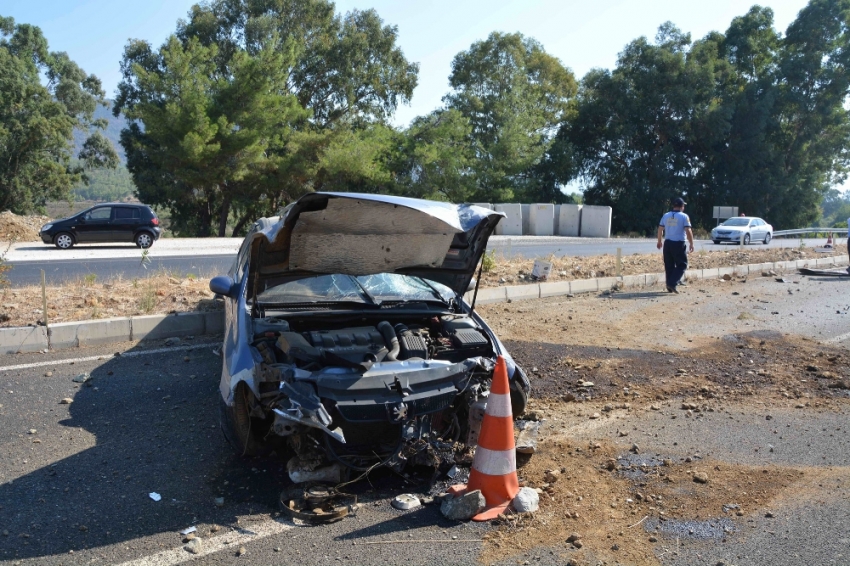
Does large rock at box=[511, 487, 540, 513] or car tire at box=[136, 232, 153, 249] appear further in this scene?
car tire at box=[136, 232, 153, 249]

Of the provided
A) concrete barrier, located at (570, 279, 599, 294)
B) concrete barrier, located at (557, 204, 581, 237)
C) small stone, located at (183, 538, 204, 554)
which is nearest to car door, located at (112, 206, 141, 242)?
concrete barrier, located at (570, 279, 599, 294)

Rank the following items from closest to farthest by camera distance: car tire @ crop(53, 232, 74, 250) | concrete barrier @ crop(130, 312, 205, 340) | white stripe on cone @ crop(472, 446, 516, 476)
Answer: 1. white stripe on cone @ crop(472, 446, 516, 476)
2. concrete barrier @ crop(130, 312, 205, 340)
3. car tire @ crop(53, 232, 74, 250)

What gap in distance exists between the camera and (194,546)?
12.2 feet

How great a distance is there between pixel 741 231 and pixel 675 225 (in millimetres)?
21212

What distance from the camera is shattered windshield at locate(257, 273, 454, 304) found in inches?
215

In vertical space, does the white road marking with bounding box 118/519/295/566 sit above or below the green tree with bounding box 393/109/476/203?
below

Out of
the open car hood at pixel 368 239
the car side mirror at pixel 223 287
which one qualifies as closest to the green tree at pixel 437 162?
the car side mirror at pixel 223 287

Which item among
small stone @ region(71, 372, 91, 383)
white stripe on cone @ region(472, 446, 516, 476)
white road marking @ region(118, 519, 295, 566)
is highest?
small stone @ region(71, 372, 91, 383)

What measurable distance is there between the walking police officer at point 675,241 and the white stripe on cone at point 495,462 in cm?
958

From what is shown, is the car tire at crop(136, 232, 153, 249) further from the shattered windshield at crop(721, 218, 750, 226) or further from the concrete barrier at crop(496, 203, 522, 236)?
the shattered windshield at crop(721, 218, 750, 226)

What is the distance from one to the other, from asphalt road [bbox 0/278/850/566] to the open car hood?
1393 millimetres

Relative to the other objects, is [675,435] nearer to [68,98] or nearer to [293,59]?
[293,59]

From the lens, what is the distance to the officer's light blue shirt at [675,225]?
13.0 m

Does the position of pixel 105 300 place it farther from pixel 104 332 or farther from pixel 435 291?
pixel 435 291
